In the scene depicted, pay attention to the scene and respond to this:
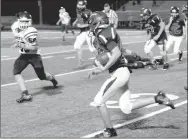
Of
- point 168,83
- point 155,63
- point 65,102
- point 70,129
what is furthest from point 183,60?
point 70,129

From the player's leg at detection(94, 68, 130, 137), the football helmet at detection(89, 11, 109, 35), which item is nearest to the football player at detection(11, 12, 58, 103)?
the player's leg at detection(94, 68, 130, 137)

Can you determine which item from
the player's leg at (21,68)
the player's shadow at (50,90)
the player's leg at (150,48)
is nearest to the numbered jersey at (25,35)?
the player's leg at (21,68)

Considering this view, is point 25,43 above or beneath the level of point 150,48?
above

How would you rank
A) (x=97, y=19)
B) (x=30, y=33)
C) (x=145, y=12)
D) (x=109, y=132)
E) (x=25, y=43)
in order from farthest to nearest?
(x=30, y=33) < (x=25, y=43) < (x=109, y=132) < (x=145, y=12) < (x=97, y=19)

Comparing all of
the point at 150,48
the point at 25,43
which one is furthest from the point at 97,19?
the point at 150,48

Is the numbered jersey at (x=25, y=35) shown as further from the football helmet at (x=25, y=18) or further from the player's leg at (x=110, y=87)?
the player's leg at (x=110, y=87)

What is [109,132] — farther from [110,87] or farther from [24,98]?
[24,98]

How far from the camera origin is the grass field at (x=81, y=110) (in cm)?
747

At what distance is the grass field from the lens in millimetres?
7469

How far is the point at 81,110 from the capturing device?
922 centimetres

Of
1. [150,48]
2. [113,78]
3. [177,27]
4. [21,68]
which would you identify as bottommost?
[150,48]

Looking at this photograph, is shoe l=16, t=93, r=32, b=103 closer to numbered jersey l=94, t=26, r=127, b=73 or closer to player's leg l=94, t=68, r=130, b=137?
player's leg l=94, t=68, r=130, b=137

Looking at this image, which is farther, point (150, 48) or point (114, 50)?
→ point (150, 48)

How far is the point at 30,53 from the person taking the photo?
9.95 meters
